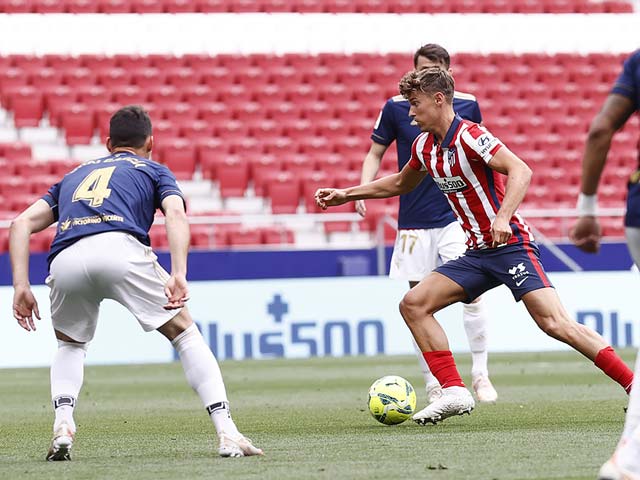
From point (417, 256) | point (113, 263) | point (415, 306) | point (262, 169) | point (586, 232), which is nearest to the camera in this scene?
point (586, 232)

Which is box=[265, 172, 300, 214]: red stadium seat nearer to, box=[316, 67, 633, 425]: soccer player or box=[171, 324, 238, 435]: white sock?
box=[316, 67, 633, 425]: soccer player

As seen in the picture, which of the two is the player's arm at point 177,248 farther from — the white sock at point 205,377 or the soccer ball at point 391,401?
the soccer ball at point 391,401

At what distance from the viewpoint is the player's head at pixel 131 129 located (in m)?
6.22

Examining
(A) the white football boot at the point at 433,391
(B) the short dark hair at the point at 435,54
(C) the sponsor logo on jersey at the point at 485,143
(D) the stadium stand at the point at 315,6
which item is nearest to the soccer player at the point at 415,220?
(A) the white football boot at the point at 433,391

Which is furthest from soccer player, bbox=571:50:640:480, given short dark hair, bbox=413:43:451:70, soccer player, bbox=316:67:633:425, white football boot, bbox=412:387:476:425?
short dark hair, bbox=413:43:451:70

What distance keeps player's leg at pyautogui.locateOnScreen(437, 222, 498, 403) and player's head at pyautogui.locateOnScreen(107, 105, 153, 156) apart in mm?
3213

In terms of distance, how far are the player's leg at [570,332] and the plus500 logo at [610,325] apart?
339 inches

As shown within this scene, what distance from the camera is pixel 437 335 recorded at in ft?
24.5

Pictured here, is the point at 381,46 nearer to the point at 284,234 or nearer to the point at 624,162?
the point at 624,162

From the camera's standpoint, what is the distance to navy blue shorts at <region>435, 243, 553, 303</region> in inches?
282

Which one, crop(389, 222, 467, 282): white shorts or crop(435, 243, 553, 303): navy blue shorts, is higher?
crop(435, 243, 553, 303): navy blue shorts

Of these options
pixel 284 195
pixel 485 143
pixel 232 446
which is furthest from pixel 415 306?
pixel 284 195

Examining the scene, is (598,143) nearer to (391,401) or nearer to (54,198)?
(54,198)

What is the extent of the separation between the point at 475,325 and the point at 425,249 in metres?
0.74
